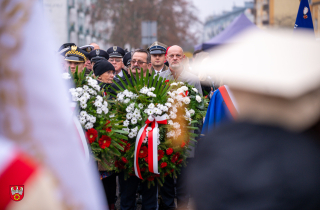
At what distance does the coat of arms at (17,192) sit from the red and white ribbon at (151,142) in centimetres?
334

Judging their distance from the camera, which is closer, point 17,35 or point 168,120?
point 17,35

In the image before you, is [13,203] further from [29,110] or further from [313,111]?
[313,111]

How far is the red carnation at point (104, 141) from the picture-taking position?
152 inches

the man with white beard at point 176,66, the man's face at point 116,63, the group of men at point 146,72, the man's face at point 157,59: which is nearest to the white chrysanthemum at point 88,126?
the group of men at point 146,72

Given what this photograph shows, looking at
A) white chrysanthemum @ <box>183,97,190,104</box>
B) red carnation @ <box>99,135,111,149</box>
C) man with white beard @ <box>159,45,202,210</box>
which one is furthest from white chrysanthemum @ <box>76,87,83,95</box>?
man with white beard @ <box>159,45,202,210</box>

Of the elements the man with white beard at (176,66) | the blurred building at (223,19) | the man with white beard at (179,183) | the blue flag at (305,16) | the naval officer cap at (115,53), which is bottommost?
the man with white beard at (179,183)

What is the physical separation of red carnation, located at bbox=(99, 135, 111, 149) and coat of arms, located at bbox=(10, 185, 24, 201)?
310cm

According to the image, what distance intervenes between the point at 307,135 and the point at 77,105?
3123 millimetres

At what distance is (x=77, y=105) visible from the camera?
3.78m

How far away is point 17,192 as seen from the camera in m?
0.77

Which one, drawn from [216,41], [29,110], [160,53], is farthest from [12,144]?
[216,41]

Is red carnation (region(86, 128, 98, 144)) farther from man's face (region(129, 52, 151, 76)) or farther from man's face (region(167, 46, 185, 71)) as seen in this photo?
man's face (region(167, 46, 185, 71))

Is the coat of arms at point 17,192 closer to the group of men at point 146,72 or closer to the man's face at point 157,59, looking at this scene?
the group of men at point 146,72

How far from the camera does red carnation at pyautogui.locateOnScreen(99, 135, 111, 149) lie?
3.85 m
